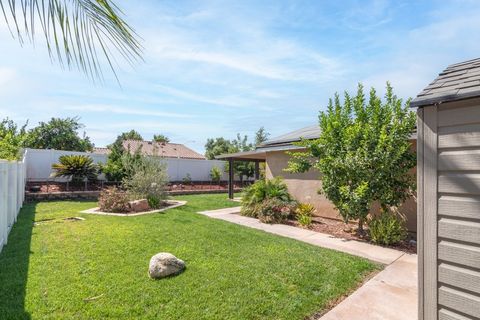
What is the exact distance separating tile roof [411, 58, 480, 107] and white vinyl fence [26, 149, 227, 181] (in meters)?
12.7

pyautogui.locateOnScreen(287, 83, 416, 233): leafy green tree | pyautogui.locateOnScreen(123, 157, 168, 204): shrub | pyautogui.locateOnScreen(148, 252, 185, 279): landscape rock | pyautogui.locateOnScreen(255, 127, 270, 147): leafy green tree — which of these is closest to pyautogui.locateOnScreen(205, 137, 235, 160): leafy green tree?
pyautogui.locateOnScreen(255, 127, 270, 147): leafy green tree

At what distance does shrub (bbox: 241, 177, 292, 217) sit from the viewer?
427 inches

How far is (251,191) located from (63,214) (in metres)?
6.92

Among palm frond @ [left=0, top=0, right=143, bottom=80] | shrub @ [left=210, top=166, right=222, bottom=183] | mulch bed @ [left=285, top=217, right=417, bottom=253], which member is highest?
palm frond @ [left=0, top=0, right=143, bottom=80]

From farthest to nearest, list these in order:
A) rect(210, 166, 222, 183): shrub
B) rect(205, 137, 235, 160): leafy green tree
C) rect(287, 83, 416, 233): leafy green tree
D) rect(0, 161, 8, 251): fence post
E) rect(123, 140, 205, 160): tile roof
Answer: rect(205, 137, 235, 160): leafy green tree, rect(123, 140, 205, 160): tile roof, rect(210, 166, 222, 183): shrub, rect(287, 83, 416, 233): leafy green tree, rect(0, 161, 8, 251): fence post

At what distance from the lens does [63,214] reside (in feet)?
33.2

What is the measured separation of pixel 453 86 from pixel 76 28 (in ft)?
10.7

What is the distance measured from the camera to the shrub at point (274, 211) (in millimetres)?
10195

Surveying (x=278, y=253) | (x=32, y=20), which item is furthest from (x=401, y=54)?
(x=32, y=20)

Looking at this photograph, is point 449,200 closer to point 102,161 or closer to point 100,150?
point 102,161

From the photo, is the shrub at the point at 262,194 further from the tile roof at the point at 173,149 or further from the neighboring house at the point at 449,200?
the tile roof at the point at 173,149

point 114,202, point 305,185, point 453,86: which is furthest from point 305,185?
point 453,86

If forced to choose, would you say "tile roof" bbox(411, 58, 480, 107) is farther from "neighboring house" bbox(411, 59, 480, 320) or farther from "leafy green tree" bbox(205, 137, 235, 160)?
"leafy green tree" bbox(205, 137, 235, 160)

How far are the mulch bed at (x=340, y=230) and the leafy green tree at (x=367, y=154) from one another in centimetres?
45
